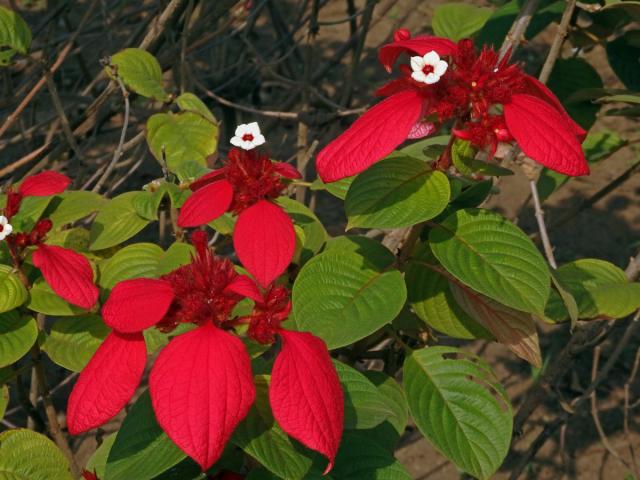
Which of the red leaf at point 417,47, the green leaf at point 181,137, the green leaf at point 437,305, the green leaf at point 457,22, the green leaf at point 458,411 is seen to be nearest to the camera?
the red leaf at point 417,47

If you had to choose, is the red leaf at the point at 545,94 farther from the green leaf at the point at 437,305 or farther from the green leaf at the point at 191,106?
the green leaf at the point at 191,106

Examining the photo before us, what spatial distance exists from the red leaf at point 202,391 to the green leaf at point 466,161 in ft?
1.44

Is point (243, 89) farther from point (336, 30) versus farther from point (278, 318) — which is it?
point (278, 318)

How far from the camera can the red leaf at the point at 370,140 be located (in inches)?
41.1

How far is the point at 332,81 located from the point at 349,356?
115 inches

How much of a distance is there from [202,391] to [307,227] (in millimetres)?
685

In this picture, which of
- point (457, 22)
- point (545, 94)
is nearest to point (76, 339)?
point (545, 94)

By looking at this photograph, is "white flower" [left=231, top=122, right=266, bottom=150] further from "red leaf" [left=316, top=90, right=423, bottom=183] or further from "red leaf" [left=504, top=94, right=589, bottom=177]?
"red leaf" [left=504, top=94, right=589, bottom=177]

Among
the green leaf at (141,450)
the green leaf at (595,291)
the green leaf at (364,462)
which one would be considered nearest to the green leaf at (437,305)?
the green leaf at (595,291)

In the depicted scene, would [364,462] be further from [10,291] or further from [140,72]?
[140,72]

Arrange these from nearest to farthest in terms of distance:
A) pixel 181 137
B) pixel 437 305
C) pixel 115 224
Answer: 1. pixel 437 305
2. pixel 115 224
3. pixel 181 137

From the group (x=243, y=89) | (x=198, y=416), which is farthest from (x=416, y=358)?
(x=243, y=89)

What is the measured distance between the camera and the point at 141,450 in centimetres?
108

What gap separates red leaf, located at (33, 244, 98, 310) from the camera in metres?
1.29
